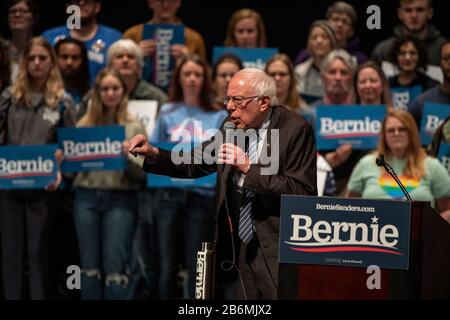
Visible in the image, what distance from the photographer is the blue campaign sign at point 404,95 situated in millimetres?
8195

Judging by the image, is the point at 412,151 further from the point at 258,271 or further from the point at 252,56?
the point at 258,271

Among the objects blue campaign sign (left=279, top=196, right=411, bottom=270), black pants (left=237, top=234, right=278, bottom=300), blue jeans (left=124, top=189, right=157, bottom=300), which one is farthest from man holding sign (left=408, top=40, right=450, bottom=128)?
blue campaign sign (left=279, top=196, right=411, bottom=270)

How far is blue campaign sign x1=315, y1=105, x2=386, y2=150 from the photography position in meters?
7.73

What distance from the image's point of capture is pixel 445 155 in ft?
24.7

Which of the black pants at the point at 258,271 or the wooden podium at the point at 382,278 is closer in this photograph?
the wooden podium at the point at 382,278

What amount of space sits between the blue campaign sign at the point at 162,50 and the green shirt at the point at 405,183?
2.05 metres

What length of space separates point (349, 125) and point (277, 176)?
8.98ft

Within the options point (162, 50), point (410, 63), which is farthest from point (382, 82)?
point (162, 50)

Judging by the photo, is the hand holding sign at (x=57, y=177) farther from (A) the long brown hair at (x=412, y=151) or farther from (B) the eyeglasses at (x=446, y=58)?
(B) the eyeglasses at (x=446, y=58)

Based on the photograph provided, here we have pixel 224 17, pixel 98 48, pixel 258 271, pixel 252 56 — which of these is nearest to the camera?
pixel 258 271

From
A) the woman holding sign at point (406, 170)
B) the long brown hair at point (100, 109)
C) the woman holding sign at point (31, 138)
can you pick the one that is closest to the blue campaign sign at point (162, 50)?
the long brown hair at point (100, 109)

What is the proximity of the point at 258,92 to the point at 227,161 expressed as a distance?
58cm

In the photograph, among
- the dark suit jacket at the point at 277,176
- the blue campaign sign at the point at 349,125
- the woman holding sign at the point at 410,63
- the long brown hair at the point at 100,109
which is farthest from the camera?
the woman holding sign at the point at 410,63
